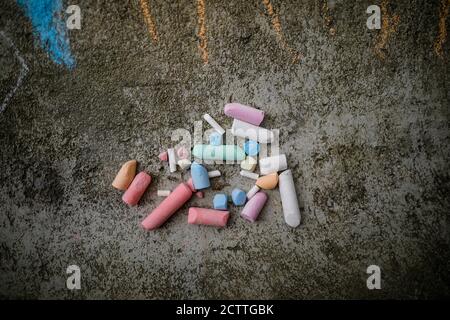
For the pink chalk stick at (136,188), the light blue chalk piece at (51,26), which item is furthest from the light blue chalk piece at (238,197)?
the light blue chalk piece at (51,26)

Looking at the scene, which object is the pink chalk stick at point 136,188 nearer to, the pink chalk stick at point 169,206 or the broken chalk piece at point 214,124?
the pink chalk stick at point 169,206

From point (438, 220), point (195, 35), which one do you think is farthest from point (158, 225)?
point (438, 220)

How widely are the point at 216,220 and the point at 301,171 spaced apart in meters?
0.51

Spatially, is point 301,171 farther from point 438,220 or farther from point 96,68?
point 96,68

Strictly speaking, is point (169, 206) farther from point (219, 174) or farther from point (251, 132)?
point (251, 132)

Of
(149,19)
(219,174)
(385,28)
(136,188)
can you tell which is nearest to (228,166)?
(219,174)

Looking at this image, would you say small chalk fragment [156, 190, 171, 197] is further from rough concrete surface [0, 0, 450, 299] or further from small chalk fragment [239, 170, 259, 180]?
small chalk fragment [239, 170, 259, 180]

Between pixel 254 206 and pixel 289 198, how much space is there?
7.1 inches

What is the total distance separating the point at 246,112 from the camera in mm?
1806

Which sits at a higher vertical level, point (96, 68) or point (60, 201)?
point (96, 68)

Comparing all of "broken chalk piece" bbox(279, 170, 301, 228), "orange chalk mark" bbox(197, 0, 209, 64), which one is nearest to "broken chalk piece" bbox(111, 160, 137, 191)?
"orange chalk mark" bbox(197, 0, 209, 64)

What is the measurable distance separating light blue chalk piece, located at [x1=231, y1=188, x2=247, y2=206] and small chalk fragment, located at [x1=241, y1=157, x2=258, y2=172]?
12 cm

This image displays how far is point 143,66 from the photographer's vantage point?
1.89 meters

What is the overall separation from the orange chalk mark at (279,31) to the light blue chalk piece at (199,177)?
2.41 ft
